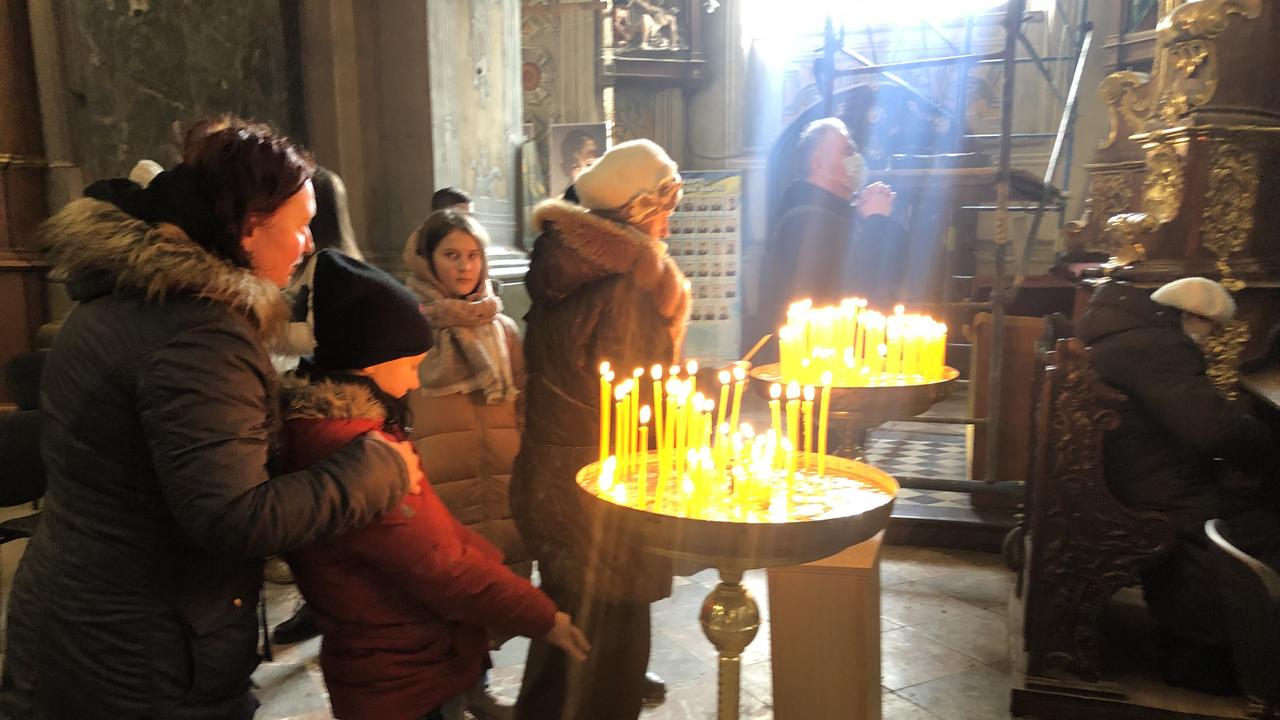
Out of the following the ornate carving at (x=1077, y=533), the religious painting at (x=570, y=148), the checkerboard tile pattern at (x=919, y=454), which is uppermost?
the religious painting at (x=570, y=148)

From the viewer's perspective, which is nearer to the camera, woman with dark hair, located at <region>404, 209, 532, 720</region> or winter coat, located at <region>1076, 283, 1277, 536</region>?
winter coat, located at <region>1076, 283, 1277, 536</region>

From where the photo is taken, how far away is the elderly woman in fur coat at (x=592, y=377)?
7.29 feet

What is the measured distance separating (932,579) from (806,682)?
7.10ft

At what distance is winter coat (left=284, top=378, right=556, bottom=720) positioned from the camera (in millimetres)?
1521

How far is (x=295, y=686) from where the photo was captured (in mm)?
3004

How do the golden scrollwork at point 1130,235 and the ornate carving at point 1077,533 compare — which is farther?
the golden scrollwork at point 1130,235

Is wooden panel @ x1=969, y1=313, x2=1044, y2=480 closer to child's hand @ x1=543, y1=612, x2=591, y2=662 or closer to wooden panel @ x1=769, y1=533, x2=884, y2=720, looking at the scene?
wooden panel @ x1=769, y1=533, x2=884, y2=720

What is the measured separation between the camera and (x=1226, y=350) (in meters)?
3.43

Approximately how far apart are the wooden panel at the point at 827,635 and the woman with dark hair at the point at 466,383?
4.32 ft

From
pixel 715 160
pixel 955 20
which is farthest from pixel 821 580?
pixel 955 20

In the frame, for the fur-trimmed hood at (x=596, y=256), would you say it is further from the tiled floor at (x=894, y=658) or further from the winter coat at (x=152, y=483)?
the tiled floor at (x=894, y=658)

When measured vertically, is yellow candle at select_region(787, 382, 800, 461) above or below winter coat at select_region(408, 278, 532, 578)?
above

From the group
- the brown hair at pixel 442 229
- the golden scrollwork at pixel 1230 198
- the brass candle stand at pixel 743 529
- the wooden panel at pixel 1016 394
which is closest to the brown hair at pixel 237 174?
the brass candle stand at pixel 743 529

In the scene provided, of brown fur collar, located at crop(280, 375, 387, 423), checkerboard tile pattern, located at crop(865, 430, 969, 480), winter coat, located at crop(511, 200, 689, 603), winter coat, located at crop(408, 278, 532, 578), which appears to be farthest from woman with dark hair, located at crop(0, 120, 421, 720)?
checkerboard tile pattern, located at crop(865, 430, 969, 480)
